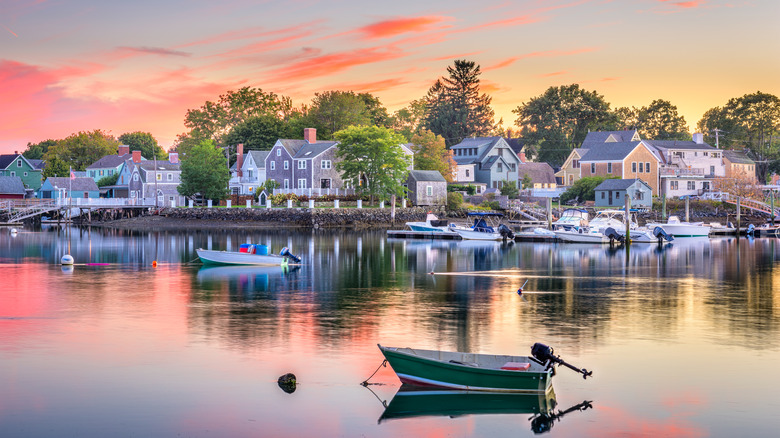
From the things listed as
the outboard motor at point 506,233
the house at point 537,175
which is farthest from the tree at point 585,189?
the outboard motor at point 506,233

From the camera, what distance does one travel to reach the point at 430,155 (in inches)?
5133

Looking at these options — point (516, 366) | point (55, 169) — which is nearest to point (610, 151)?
point (516, 366)

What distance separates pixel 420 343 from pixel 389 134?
271 feet

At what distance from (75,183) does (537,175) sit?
269ft

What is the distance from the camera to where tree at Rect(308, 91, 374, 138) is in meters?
143

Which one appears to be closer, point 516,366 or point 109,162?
point 516,366

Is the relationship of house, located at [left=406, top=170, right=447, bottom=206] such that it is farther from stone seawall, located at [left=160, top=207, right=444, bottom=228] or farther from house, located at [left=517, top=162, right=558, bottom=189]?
house, located at [left=517, top=162, right=558, bottom=189]

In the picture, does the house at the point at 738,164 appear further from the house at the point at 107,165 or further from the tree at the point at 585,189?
the house at the point at 107,165

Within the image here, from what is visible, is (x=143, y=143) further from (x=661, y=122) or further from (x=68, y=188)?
(x=661, y=122)

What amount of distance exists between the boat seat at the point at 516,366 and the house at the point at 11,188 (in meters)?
136

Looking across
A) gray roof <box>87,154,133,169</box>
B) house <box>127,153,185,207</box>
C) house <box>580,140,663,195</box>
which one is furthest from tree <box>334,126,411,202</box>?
gray roof <box>87,154,133,169</box>

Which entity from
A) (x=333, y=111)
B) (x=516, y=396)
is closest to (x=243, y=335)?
(x=516, y=396)

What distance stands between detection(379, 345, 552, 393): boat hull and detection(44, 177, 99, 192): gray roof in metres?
133

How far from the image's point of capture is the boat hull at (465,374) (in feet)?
67.0
